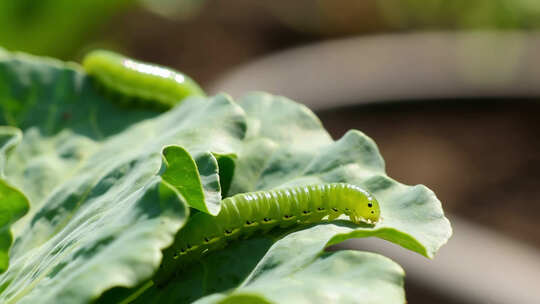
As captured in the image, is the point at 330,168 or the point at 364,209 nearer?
the point at 364,209

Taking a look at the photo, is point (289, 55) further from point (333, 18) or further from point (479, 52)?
point (479, 52)

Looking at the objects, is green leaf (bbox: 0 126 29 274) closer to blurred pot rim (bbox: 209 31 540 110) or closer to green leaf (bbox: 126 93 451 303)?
green leaf (bbox: 126 93 451 303)

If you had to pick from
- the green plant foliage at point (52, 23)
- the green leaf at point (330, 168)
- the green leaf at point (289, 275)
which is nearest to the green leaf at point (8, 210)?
the green leaf at point (289, 275)

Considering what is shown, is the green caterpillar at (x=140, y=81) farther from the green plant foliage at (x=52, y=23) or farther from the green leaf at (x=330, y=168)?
the green plant foliage at (x=52, y=23)

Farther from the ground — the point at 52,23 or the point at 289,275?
the point at 289,275

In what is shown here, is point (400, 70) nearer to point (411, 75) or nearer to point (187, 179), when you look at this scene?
point (411, 75)

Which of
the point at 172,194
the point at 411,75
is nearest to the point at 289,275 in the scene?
the point at 172,194
